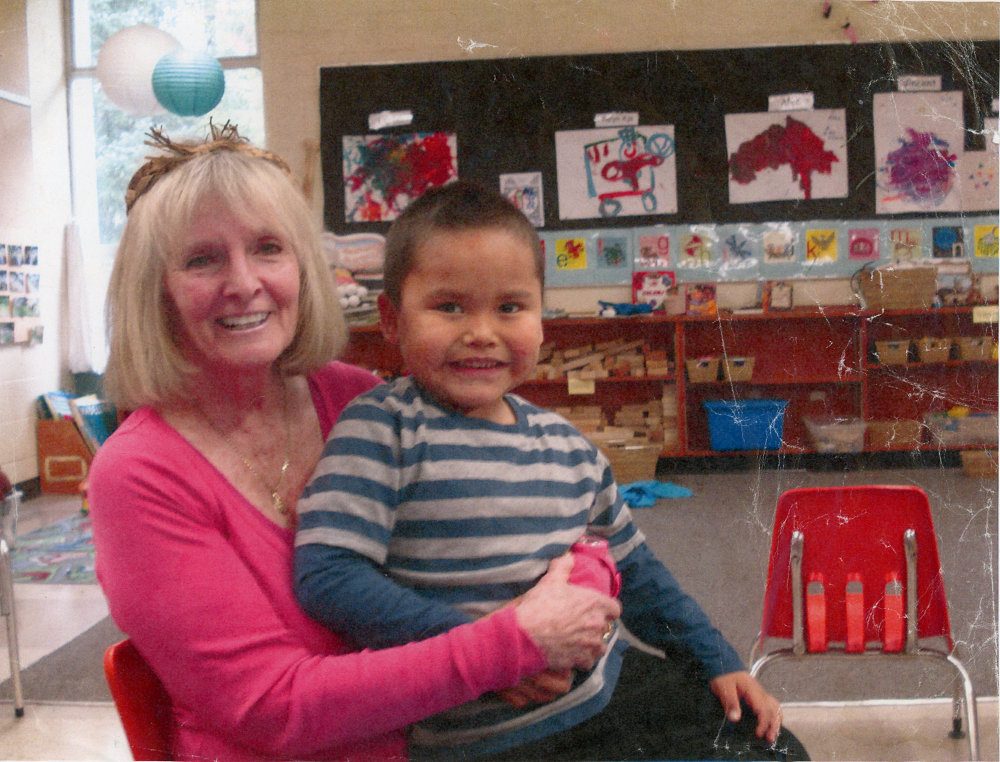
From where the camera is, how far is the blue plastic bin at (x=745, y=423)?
0.98 metres

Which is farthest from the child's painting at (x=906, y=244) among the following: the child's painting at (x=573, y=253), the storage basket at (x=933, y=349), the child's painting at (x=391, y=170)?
the child's painting at (x=391, y=170)

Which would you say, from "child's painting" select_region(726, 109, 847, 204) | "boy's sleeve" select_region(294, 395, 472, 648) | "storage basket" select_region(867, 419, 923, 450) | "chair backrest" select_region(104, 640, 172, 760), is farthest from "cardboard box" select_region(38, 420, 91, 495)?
"storage basket" select_region(867, 419, 923, 450)

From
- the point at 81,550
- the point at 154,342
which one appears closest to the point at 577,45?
the point at 154,342

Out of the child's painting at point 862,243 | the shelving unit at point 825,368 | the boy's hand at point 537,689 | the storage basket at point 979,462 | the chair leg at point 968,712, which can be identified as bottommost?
the chair leg at point 968,712

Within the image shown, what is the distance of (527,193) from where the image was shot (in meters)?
0.91

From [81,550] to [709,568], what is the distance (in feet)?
3.47

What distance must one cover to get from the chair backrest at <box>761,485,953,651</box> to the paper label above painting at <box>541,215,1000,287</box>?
307mm

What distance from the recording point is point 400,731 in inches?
32.9

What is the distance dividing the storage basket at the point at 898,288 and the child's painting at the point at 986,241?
0.21 feet

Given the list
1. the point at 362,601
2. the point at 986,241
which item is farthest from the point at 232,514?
the point at 986,241

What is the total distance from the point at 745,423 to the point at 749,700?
37cm

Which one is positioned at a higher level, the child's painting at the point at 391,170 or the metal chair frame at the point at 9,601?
the child's painting at the point at 391,170

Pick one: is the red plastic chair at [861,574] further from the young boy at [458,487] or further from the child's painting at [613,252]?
the child's painting at [613,252]

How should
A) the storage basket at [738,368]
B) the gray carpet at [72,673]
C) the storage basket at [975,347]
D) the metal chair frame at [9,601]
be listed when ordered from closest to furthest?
the storage basket at [975,347], the storage basket at [738,368], the metal chair frame at [9,601], the gray carpet at [72,673]
